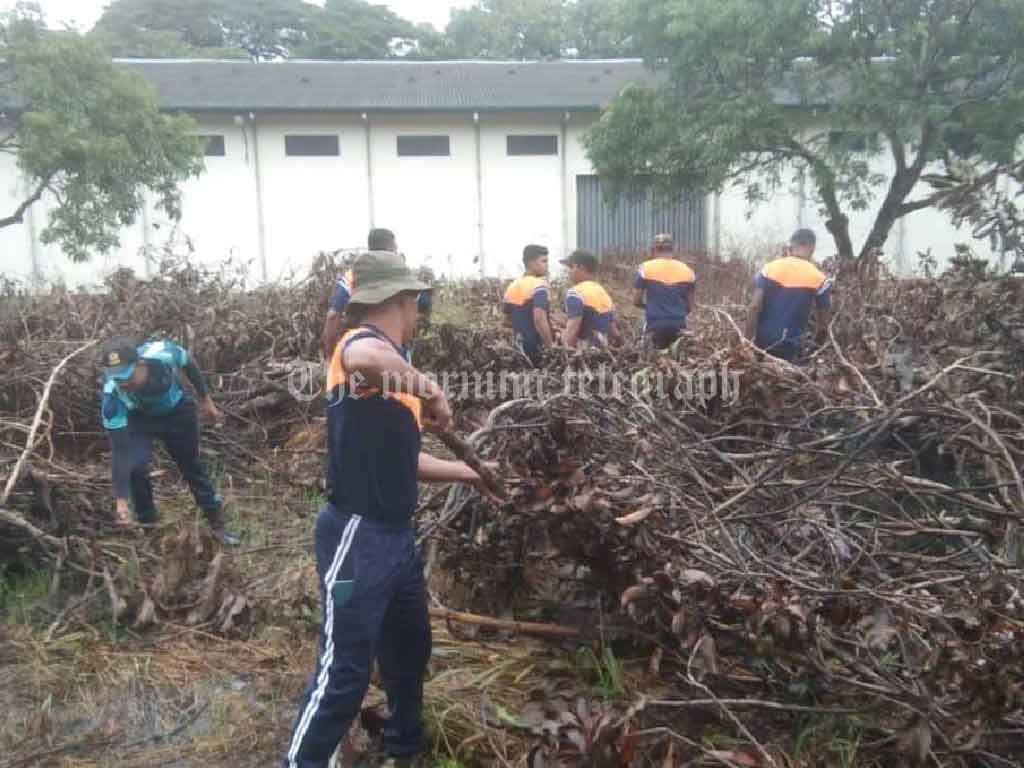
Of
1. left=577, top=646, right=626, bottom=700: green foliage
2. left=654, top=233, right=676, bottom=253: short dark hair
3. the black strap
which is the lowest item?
left=577, top=646, right=626, bottom=700: green foliage

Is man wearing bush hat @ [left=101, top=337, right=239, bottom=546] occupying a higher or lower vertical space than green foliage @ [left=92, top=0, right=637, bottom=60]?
lower

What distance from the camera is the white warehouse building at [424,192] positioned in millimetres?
17094

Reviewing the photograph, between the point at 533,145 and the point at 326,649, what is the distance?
630 inches

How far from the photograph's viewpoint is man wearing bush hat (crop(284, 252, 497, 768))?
2.52 metres

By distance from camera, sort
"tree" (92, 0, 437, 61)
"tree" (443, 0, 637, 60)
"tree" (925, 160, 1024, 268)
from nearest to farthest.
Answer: "tree" (925, 160, 1024, 268), "tree" (443, 0, 637, 60), "tree" (92, 0, 437, 61)

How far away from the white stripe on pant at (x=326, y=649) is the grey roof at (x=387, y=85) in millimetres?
14533

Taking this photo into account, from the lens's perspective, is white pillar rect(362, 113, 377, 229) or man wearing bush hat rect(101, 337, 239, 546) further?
white pillar rect(362, 113, 377, 229)

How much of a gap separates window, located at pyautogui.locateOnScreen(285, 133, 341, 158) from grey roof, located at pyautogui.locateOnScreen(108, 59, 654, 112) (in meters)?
0.63

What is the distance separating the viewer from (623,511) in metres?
2.94

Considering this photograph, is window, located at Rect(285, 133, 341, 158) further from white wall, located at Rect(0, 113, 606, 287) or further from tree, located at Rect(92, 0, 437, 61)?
tree, located at Rect(92, 0, 437, 61)

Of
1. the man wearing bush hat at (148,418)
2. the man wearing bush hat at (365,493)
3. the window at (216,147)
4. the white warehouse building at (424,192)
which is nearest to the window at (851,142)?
the white warehouse building at (424,192)

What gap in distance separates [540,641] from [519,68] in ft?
61.8

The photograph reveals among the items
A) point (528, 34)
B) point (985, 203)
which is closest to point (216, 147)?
point (985, 203)

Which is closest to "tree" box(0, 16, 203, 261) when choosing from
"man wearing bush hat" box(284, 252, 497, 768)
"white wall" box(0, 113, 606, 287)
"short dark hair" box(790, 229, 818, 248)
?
"white wall" box(0, 113, 606, 287)
